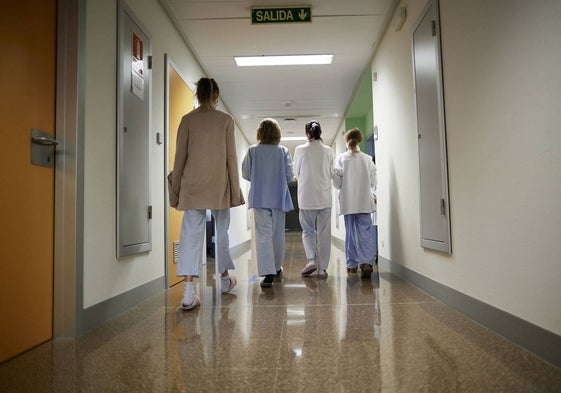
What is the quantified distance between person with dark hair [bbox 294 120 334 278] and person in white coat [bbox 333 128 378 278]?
0.15 m

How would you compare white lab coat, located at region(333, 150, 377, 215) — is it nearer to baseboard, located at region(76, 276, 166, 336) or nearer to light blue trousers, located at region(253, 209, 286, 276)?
light blue trousers, located at region(253, 209, 286, 276)

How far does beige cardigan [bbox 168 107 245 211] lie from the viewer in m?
2.68

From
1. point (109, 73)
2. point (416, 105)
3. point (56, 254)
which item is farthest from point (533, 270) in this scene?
point (109, 73)

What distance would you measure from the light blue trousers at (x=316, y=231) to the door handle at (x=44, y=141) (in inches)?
100

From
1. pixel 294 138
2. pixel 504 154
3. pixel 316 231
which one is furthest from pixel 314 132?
pixel 294 138

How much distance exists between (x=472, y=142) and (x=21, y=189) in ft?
7.33

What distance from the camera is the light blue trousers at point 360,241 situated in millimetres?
3922

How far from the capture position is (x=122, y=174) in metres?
2.56

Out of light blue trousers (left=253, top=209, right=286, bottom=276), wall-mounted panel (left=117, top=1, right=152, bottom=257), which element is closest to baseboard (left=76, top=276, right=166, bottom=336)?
wall-mounted panel (left=117, top=1, right=152, bottom=257)

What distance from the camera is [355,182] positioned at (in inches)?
158

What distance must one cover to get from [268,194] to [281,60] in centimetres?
241

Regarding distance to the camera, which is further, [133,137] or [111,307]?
[133,137]

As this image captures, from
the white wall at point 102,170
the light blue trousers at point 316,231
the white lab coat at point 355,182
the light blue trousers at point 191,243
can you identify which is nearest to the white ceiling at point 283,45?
the white wall at point 102,170

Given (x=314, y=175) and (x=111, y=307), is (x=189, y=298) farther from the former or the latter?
(x=314, y=175)
